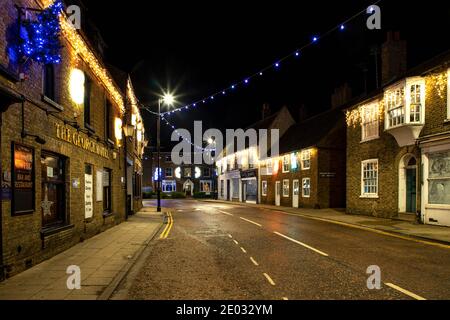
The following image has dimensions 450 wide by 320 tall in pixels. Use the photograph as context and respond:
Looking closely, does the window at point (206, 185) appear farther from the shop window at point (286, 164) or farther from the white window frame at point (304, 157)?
the white window frame at point (304, 157)

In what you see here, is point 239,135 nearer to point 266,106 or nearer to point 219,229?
point 266,106

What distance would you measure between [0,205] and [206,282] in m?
4.26

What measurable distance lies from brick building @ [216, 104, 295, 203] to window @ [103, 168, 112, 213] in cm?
2637

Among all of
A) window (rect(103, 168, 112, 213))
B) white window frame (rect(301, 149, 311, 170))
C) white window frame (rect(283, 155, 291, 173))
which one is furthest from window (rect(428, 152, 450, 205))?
white window frame (rect(283, 155, 291, 173))

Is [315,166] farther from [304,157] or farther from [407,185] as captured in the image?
[407,185]

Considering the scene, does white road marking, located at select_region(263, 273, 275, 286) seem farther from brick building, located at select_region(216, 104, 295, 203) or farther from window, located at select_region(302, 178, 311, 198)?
brick building, located at select_region(216, 104, 295, 203)

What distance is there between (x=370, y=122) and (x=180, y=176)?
5743cm

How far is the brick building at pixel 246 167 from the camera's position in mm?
43503

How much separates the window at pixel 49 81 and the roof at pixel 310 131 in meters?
22.9

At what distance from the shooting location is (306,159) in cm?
3153

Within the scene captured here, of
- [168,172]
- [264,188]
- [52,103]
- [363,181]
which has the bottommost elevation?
[264,188]

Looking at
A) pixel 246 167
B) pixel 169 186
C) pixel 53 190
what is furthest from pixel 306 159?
pixel 169 186
